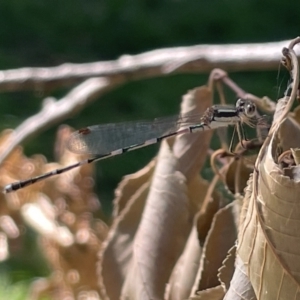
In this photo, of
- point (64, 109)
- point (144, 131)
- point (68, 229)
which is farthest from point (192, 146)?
point (68, 229)

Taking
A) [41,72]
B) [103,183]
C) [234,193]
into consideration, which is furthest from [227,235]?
[103,183]

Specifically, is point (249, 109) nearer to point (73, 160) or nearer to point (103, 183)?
point (73, 160)

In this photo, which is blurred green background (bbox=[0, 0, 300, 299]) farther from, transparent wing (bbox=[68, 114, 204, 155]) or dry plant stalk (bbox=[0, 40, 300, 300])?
transparent wing (bbox=[68, 114, 204, 155])

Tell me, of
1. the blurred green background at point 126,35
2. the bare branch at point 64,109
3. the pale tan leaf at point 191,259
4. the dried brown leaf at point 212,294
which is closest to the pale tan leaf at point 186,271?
the pale tan leaf at point 191,259

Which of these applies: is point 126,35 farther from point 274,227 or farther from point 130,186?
point 274,227

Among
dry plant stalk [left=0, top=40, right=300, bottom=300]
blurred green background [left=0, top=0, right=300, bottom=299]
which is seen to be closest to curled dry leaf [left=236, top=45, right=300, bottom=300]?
dry plant stalk [left=0, top=40, right=300, bottom=300]
